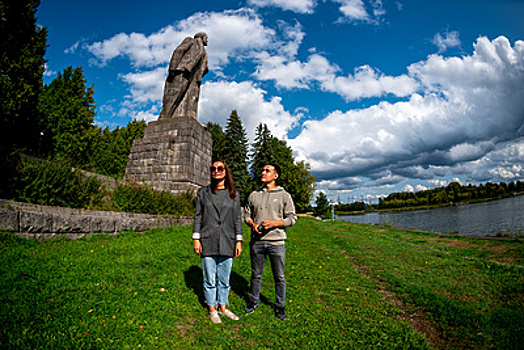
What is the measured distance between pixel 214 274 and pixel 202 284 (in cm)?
142

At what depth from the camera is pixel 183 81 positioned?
45.7 ft

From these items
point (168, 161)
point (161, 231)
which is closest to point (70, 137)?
point (168, 161)

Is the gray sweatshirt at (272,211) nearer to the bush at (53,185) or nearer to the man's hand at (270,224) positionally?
the man's hand at (270,224)

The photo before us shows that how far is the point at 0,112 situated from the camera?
13.7m

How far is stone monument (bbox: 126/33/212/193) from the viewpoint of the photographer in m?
12.9

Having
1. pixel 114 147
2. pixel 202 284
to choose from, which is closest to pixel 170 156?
pixel 202 284

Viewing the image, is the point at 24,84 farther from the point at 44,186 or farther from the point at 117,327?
the point at 117,327

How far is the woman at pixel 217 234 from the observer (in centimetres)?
349

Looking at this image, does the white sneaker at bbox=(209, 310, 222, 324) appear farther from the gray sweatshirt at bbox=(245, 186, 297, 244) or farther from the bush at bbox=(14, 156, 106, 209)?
the bush at bbox=(14, 156, 106, 209)

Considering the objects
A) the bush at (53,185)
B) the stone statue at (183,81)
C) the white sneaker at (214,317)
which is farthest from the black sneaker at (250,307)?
the stone statue at (183,81)

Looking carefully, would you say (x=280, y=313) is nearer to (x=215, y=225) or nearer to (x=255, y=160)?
(x=215, y=225)

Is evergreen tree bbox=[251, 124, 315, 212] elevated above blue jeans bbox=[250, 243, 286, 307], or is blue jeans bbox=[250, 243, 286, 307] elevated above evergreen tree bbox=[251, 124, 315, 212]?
evergreen tree bbox=[251, 124, 315, 212]

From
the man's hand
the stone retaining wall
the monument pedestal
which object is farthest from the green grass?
the monument pedestal

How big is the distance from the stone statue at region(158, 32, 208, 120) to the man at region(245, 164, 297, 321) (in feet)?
38.0
